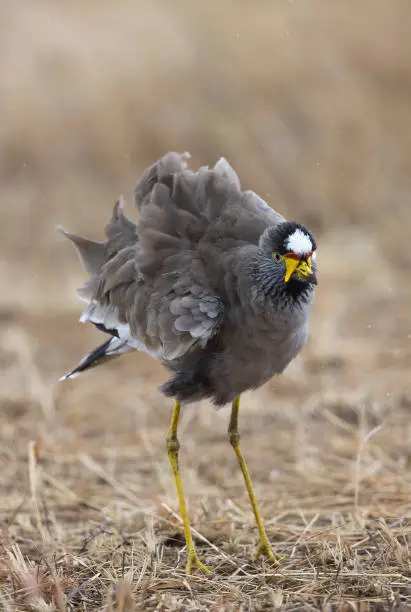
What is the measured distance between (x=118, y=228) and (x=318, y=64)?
1094 centimetres

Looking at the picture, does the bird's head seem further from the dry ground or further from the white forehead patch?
the dry ground

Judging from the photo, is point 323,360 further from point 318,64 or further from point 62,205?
point 318,64

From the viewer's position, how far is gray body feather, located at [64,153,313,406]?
12.9ft

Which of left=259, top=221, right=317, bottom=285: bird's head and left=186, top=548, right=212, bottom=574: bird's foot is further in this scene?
left=186, top=548, right=212, bottom=574: bird's foot

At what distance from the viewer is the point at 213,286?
4062 millimetres

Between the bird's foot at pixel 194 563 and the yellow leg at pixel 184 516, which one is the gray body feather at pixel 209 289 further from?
the bird's foot at pixel 194 563

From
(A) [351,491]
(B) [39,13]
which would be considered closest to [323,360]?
(A) [351,491]

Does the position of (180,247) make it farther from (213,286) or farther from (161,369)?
(161,369)

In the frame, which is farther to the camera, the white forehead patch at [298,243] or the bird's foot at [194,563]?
the bird's foot at [194,563]

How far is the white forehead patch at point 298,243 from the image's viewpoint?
3783mm

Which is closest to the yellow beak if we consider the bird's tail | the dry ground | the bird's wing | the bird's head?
the bird's head

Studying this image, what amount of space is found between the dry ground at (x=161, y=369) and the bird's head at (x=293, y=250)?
1120mm

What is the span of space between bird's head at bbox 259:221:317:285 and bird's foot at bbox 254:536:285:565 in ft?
3.78

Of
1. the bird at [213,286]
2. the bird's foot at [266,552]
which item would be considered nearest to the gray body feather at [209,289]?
the bird at [213,286]
